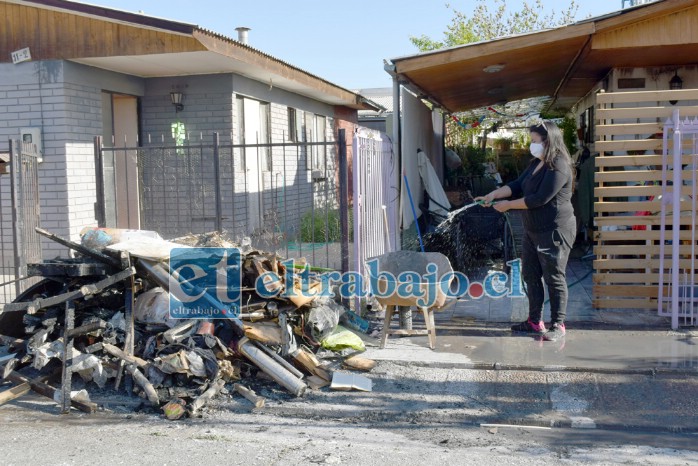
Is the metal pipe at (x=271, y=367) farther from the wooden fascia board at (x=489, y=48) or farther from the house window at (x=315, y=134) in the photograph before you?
the house window at (x=315, y=134)

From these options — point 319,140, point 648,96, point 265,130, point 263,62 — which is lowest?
point 648,96

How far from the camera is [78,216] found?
952 centimetres

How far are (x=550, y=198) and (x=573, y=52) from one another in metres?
3.99

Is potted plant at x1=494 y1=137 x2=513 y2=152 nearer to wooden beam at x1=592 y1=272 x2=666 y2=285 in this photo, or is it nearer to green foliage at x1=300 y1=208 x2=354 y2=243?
green foliage at x1=300 y1=208 x2=354 y2=243

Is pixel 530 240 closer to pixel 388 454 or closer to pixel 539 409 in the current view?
pixel 539 409

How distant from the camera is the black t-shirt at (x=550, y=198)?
6.41m

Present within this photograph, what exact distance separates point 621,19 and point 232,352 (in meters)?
5.96

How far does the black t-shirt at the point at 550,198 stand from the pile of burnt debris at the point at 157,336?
202 centimetres

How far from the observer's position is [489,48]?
8.22 meters

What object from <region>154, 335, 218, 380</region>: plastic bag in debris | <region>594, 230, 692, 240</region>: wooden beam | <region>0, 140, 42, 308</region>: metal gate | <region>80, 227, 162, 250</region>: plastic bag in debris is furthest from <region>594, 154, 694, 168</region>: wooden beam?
<region>0, 140, 42, 308</region>: metal gate

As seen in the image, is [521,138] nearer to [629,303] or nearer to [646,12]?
[646,12]

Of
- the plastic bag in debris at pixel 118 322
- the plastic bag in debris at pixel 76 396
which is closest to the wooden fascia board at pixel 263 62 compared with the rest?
the plastic bag in debris at pixel 118 322

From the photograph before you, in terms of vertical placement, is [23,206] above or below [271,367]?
above

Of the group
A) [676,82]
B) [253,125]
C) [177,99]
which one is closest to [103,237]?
[177,99]
